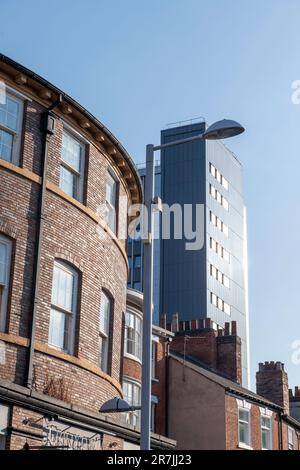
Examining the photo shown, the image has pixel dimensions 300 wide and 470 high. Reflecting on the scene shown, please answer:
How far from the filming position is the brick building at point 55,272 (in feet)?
58.9

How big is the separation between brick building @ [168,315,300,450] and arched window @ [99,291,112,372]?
1625 cm

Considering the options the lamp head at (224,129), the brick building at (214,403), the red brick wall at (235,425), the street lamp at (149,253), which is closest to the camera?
the street lamp at (149,253)

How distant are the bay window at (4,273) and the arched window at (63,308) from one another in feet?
5.08

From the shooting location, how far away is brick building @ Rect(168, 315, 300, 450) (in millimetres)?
37594

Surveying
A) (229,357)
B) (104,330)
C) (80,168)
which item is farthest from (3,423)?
(229,357)

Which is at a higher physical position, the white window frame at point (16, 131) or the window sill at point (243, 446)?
the white window frame at point (16, 131)

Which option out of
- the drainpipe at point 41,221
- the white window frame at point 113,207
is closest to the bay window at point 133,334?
the white window frame at point 113,207

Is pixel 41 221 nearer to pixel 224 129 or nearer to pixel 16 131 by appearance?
pixel 16 131

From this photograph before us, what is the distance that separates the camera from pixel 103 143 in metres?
22.8

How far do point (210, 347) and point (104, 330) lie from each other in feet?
72.9

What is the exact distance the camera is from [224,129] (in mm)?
14234

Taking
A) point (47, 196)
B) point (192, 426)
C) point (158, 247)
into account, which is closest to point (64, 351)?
point (47, 196)

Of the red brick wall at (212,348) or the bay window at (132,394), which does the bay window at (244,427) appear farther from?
the bay window at (132,394)

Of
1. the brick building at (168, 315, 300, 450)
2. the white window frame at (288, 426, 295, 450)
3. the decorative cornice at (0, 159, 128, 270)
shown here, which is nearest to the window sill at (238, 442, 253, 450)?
the brick building at (168, 315, 300, 450)
